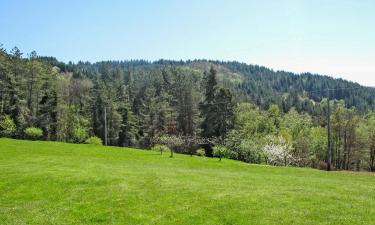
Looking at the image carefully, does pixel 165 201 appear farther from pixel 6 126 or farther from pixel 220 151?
pixel 6 126

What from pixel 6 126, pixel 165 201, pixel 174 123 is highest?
pixel 174 123

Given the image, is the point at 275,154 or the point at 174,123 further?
the point at 174,123

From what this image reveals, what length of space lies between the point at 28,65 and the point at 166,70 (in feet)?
214

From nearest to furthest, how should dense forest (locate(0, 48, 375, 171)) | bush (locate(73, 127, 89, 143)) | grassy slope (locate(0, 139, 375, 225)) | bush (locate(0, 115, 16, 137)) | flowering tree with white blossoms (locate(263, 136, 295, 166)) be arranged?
grassy slope (locate(0, 139, 375, 225))
flowering tree with white blossoms (locate(263, 136, 295, 166))
bush (locate(0, 115, 16, 137))
dense forest (locate(0, 48, 375, 171))
bush (locate(73, 127, 89, 143))

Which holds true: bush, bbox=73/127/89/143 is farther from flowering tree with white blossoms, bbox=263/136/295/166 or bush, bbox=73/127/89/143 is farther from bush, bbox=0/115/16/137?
flowering tree with white blossoms, bbox=263/136/295/166

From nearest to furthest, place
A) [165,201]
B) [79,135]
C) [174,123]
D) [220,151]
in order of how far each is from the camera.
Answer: [165,201] → [220,151] → [79,135] → [174,123]

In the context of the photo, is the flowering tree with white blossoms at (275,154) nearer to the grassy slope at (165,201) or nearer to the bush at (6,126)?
the grassy slope at (165,201)

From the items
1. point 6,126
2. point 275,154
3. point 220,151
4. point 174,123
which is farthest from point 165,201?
point 174,123

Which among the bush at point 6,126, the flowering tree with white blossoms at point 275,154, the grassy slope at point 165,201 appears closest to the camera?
the grassy slope at point 165,201

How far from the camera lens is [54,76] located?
10894 cm

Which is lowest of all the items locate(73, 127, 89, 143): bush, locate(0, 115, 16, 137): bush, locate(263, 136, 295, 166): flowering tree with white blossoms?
locate(263, 136, 295, 166): flowering tree with white blossoms

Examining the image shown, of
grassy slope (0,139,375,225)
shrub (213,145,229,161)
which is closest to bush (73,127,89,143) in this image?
shrub (213,145,229,161)

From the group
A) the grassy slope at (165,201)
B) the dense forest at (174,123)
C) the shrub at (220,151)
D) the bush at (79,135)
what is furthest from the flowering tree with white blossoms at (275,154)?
the grassy slope at (165,201)

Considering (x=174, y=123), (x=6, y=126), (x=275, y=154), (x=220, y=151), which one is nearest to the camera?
(x=220, y=151)
